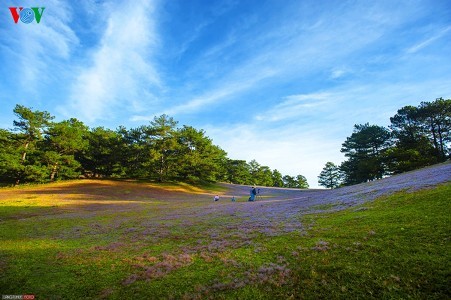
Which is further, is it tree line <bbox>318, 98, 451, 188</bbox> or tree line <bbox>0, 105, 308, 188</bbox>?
tree line <bbox>0, 105, 308, 188</bbox>

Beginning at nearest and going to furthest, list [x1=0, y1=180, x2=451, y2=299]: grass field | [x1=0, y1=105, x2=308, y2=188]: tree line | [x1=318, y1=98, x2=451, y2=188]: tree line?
[x1=0, y1=180, x2=451, y2=299]: grass field, [x1=318, y1=98, x2=451, y2=188]: tree line, [x1=0, y1=105, x2=308, y2=188]: tree line

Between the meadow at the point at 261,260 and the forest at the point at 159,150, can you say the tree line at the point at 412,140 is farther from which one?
the meadow at the point at 261,260

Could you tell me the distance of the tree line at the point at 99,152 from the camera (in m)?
53.0

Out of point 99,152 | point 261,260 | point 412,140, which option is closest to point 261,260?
point 261,260

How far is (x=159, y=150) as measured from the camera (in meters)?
61.9

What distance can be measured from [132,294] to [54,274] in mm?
4008

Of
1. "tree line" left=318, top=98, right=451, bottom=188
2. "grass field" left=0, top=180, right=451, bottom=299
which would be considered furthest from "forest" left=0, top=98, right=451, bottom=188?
"grass field" left=0, top=180, right=451, bottom=299

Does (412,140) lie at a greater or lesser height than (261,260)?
greater

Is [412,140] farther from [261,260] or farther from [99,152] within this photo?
[99,152]

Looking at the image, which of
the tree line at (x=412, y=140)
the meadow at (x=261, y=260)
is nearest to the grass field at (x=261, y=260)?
the meadow at (x=261, y=260)

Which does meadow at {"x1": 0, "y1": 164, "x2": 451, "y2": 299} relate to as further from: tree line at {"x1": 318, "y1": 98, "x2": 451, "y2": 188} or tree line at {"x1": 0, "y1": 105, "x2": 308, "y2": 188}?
tree line at {"x1": 0, "y1": 105, "x2": 308, "y2": 188}

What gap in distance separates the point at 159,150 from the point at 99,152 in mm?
18370

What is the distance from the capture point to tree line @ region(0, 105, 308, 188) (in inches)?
2088

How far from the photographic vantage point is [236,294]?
658cm
